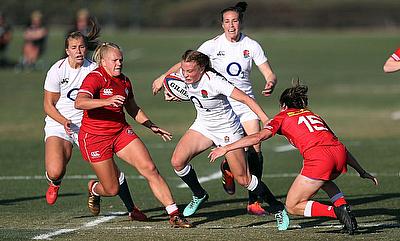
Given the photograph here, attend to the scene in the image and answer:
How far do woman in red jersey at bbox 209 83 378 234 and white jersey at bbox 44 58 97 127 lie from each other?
2.70 metres

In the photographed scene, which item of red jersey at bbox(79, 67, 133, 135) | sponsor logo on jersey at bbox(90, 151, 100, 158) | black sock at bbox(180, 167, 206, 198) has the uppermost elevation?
red jersey at bbox(79, 67, 133, 135)

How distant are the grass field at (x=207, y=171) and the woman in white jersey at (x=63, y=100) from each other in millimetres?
585

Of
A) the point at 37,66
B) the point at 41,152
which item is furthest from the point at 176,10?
the point at 41,152

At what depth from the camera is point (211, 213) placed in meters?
11.9

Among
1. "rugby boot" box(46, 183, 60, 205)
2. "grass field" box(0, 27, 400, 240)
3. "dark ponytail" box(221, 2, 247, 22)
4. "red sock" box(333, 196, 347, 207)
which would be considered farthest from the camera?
"dark ponytail" box(221, 2, 247, 22)

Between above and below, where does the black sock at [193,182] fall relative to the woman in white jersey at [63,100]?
below

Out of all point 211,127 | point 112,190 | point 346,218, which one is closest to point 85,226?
point 112,190

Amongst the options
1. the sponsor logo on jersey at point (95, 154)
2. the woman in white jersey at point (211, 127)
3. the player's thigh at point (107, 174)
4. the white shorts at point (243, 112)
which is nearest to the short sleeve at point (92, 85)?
the sponsor logo on jersey at point (95, 154)

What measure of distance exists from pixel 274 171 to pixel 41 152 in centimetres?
470

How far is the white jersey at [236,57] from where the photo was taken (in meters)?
12.3

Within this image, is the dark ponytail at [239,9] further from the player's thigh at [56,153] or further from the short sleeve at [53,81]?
the player's thigh at [56,153]

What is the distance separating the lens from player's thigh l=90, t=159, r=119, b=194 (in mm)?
10883

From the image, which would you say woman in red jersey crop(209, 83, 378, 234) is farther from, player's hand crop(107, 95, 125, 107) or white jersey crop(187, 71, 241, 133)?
player's hand crop(107, 95, 125, 107)

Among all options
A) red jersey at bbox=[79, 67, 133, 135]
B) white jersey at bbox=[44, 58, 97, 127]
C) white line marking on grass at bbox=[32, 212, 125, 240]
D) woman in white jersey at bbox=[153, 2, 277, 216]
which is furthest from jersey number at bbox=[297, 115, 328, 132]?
white jersey at bbox=[44, 58, 97, 127]
